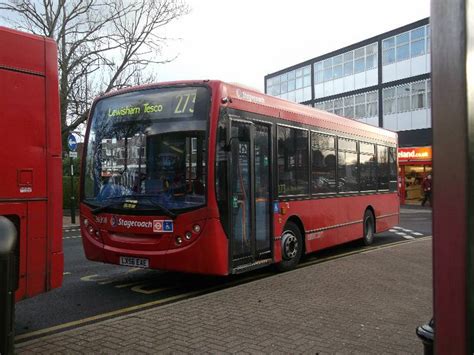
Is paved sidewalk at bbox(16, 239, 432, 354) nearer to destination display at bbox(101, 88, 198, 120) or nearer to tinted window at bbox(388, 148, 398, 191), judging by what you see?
destination display at bbox(101, 88, 198, 120)

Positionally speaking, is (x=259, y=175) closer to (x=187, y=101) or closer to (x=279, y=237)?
(x=279, y=237)

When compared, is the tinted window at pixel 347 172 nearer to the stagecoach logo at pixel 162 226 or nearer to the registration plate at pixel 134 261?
the stagecoach logo at pixel 162 226

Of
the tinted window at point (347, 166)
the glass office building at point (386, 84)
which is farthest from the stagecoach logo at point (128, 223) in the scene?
the glass office building at point (386, 84)

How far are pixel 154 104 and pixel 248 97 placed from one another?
145 centimetres

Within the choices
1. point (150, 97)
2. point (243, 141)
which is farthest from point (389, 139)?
point (150, 97)

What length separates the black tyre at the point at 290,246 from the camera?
28.1ft

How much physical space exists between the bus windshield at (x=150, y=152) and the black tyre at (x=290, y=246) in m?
2.35

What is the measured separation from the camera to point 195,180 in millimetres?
6863

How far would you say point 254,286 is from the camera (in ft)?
23.3

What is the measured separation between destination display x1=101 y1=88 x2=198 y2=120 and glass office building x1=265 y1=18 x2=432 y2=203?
26988 mm

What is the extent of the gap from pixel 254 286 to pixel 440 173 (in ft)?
17.5

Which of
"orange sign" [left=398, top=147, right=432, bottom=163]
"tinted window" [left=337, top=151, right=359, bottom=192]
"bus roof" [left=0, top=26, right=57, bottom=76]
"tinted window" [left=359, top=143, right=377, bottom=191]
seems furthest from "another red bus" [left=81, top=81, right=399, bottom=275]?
A: "orange sign" [left=398, top=147, right=432, bottom=163]

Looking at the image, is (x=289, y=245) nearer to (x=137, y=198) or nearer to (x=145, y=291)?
(x=145, y=291)

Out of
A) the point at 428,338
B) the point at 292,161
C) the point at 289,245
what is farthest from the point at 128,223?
the point at 428,338
